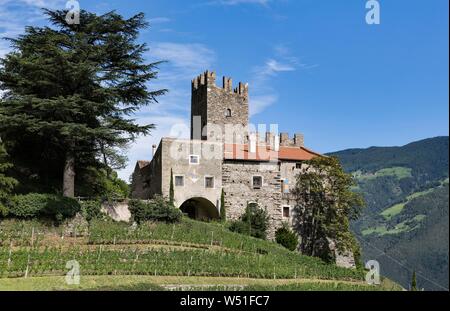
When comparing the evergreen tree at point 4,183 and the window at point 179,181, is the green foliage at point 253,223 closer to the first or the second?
the window at point 179,181

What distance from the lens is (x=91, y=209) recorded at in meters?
34.7

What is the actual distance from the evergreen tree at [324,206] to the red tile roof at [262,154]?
133 centimetres

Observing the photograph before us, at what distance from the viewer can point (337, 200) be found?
41906 millimetres

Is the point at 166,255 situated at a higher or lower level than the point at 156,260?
higher

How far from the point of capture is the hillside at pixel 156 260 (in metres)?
25.4

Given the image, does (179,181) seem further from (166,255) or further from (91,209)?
(166,255)

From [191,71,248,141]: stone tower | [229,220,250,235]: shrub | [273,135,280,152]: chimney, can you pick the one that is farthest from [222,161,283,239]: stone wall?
[191,71,248,141]: stone tower

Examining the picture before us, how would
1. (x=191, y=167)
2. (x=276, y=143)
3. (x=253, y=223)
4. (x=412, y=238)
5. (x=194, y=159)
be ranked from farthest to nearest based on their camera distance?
1. (x=412, y=238)
2. (x=276, y=143)
3. (x=194, y=159)
4. (x=191, y=167)
5. (x=253, y=223)

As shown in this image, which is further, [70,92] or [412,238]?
[412,238]

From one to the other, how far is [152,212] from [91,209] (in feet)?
11.9

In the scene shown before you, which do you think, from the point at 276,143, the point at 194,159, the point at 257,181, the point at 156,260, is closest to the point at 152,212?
the point at 194,159

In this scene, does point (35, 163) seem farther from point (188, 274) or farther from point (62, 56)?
point (188, 274)
